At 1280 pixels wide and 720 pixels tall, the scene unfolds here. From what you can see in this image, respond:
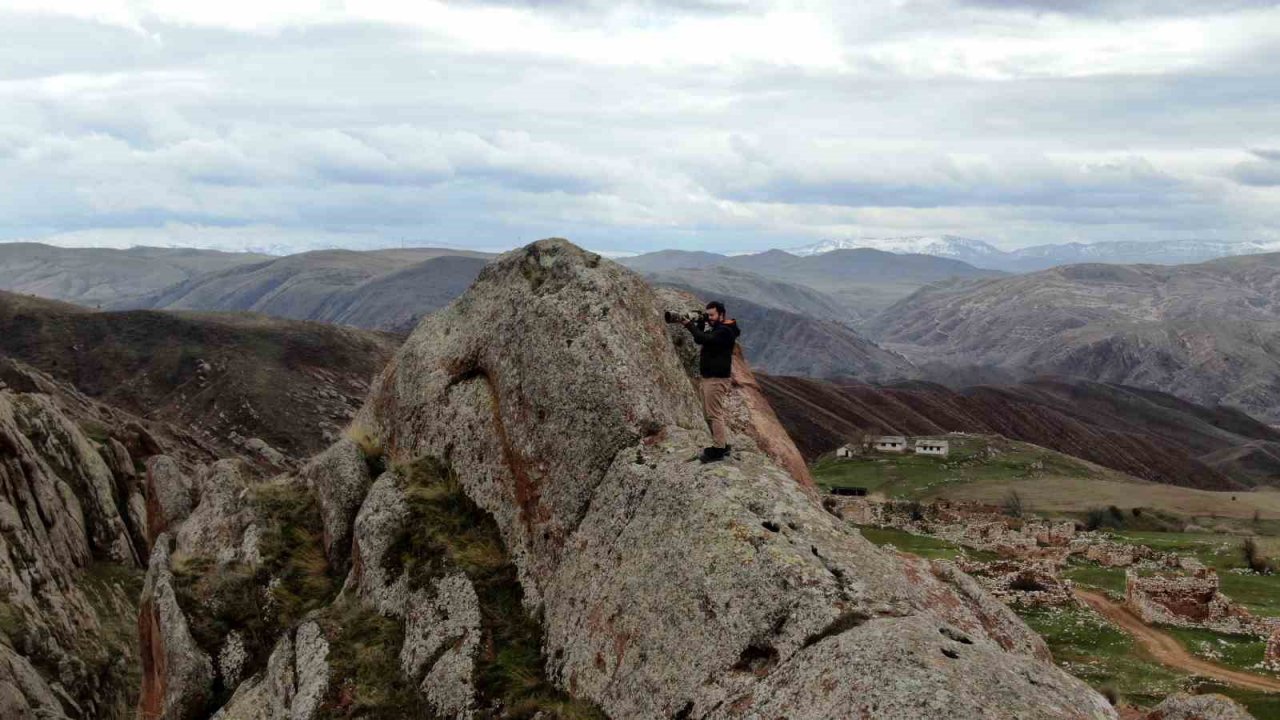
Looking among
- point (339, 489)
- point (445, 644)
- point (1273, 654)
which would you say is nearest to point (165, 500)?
point (339, 489)

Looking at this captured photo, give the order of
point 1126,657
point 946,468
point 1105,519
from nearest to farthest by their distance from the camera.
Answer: point 1126,657, point 1105,519, point 946,468

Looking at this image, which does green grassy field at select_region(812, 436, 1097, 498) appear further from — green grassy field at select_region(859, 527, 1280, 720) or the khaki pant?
the khaki pant

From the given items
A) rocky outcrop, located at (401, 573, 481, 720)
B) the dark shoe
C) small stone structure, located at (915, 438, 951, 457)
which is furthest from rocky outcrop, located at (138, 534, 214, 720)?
small stone structure, located at (915, 438, 951, 457)

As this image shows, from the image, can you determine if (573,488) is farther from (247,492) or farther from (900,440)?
(900,440)

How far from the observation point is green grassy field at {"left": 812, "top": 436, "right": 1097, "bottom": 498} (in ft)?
517

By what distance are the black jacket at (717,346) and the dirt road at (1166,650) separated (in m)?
41.0

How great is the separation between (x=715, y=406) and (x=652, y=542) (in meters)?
4.40

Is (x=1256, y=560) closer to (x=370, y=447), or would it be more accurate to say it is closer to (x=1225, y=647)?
(x=1225, y=647)

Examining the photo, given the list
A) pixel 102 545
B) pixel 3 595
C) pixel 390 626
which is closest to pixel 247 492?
pixel 390 626

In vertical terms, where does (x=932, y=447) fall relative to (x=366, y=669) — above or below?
below

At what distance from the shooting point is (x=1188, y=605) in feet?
213

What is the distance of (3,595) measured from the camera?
47969mm

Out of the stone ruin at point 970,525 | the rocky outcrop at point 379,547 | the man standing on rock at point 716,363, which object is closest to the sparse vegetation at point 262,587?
the rocky outcrop at point 379,547

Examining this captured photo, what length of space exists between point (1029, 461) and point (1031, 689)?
180 metres
